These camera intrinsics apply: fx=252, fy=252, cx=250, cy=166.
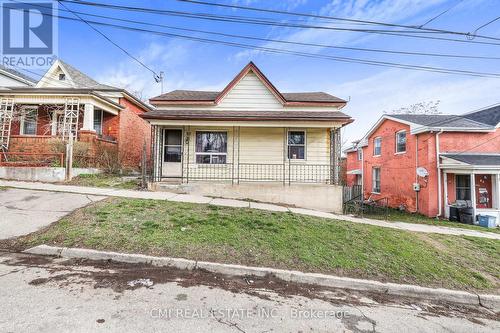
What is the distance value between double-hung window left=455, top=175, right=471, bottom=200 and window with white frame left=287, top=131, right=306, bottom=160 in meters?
8.97

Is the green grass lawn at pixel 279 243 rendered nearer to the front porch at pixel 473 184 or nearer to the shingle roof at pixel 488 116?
the front porch at pixel 473 184

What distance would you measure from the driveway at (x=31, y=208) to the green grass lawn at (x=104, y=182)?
1773mm

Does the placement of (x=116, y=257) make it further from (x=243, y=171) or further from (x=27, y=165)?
(x=27, y=165)

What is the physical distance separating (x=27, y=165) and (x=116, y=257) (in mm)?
9399

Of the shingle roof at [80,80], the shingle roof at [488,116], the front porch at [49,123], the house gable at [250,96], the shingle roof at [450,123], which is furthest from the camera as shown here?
the shingle roof at [80,80]

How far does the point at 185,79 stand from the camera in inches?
835

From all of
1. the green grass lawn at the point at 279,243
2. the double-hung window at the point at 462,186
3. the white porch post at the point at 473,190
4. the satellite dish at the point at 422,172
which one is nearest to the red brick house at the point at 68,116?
the green grass lawn at the point at 279,243

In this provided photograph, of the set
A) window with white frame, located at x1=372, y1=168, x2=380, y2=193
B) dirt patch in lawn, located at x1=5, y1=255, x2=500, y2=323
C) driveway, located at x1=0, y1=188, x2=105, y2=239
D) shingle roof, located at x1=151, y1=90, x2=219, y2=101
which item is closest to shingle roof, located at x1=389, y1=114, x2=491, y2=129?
window with white frame, located at x1=372, y1=168, x2=380, y2=193

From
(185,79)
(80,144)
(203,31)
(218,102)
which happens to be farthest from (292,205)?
(185,79)

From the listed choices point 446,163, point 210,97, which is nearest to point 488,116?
point 446,163

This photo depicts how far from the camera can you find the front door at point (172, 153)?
11656mm

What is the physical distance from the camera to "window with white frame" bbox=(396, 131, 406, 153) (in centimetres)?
1631

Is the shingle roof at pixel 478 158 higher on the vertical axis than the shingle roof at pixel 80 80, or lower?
lower

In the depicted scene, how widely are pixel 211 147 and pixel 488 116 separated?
17.0 m
